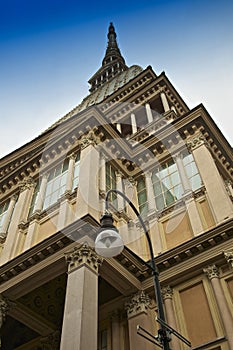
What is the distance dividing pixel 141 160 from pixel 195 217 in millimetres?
4711

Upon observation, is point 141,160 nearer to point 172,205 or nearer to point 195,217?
point 172,205

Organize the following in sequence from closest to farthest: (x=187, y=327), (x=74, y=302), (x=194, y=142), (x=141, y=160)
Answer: (x=74, y=302) → (x=187, y=327) → (x=194, y=142) → (x=141, y=160)

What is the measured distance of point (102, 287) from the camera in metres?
11.2

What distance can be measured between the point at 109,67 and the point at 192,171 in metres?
40.5

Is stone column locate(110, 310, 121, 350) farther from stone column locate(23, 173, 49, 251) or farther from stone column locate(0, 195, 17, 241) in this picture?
stone column locate(0, 195, 17, 241)

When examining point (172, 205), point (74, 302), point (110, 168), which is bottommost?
point (74, 302)

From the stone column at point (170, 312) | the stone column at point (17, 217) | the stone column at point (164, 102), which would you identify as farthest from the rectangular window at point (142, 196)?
the stone column at point (164, 102)

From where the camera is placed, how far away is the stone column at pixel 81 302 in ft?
26.0

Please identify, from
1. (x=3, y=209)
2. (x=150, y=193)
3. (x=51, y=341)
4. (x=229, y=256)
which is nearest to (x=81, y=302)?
(x=229, y=256)

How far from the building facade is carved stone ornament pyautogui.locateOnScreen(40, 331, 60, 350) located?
40 mm

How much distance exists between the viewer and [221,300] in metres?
9.41

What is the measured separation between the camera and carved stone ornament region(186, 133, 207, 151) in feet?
46.3

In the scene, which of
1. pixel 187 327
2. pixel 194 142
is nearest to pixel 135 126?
pixel 194 142

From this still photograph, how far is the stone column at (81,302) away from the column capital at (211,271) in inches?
113
